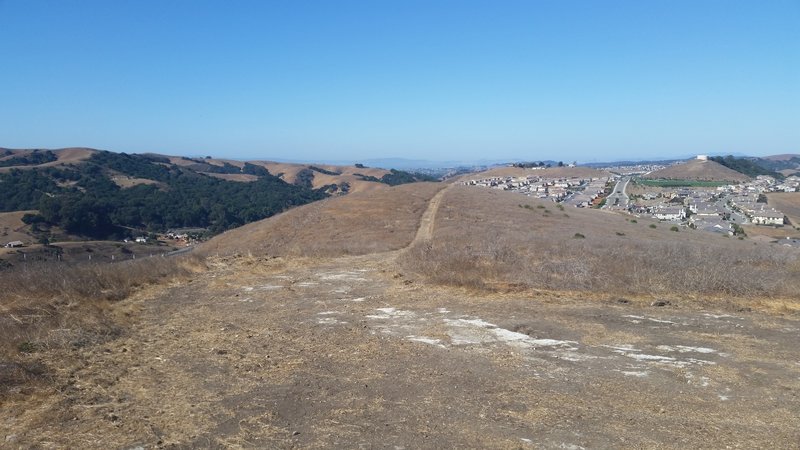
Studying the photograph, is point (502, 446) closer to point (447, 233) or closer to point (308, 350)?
point (308, 350)

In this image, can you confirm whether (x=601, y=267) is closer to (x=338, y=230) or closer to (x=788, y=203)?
(x=338, y=230)

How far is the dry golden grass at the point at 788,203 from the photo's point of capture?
51344 mm

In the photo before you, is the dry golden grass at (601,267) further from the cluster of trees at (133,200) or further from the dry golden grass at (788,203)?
the cluster of trees at (133,200)

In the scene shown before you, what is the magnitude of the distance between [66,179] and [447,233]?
7523 cm

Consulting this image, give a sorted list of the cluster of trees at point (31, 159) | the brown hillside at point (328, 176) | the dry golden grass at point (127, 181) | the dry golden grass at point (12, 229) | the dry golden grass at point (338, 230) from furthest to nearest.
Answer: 1. the brown hillside at point (328, 176)
2. the cluster of trees at point (31, 159)
3. the dry golden grass at point (127, 181)
4. the dry golden grass at point (12, 229)
5. the dry golden grass at point (338, 230)

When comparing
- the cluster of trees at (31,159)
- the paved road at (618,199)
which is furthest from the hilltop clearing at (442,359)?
the cluster of trees at (31,159)

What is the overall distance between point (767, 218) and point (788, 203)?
1899 centimetres

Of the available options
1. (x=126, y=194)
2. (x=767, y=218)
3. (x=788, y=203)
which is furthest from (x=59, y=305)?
(x=788, y=203)

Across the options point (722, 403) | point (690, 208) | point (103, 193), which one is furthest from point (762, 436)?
point (103, 193)

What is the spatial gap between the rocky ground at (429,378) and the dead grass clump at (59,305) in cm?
41

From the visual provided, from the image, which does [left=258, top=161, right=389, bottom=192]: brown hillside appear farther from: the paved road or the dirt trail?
the dirt trail

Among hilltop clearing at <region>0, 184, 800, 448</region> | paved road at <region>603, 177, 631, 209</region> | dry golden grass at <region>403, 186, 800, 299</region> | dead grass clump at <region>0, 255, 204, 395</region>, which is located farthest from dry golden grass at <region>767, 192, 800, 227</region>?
dead grass clump at <region>0, 255, 204, 395</region>

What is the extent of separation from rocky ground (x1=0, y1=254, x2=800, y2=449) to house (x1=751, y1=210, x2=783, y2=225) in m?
42.4

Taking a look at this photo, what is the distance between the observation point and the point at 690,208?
54344mm
